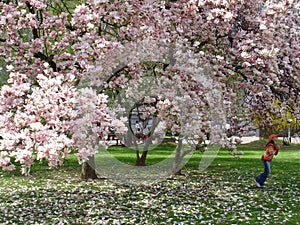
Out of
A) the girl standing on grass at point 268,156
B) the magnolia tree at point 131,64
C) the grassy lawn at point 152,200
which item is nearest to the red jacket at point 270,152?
the girl standing on grass at point 268,156

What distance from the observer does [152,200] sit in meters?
11.2

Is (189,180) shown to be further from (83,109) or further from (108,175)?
(83,109)

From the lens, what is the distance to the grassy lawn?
9.23 m

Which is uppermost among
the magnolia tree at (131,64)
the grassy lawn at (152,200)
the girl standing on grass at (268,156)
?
the magnolia tree at (131,64)

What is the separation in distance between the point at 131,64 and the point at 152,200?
361cm

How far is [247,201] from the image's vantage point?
11195 millimetres

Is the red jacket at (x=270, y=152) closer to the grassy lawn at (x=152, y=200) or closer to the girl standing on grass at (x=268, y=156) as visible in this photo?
the girl standing on grass at (x=268, y=156)

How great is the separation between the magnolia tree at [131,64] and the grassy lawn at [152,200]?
65.0 inches

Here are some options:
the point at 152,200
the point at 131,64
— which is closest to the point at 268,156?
the point at 152,200

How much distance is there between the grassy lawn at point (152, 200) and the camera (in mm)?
9234

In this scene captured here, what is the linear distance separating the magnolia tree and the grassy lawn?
65.0 inches

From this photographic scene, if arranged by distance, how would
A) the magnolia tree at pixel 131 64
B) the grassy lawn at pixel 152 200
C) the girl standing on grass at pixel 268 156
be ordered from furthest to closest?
the girl standing on grass at pixel 268 156, the grassy lawn at pixel 152 200, the magnolia tree at pixel 131 64

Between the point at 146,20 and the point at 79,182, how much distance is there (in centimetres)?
677

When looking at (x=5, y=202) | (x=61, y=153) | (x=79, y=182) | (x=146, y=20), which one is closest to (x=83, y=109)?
(x=61, y=153)
